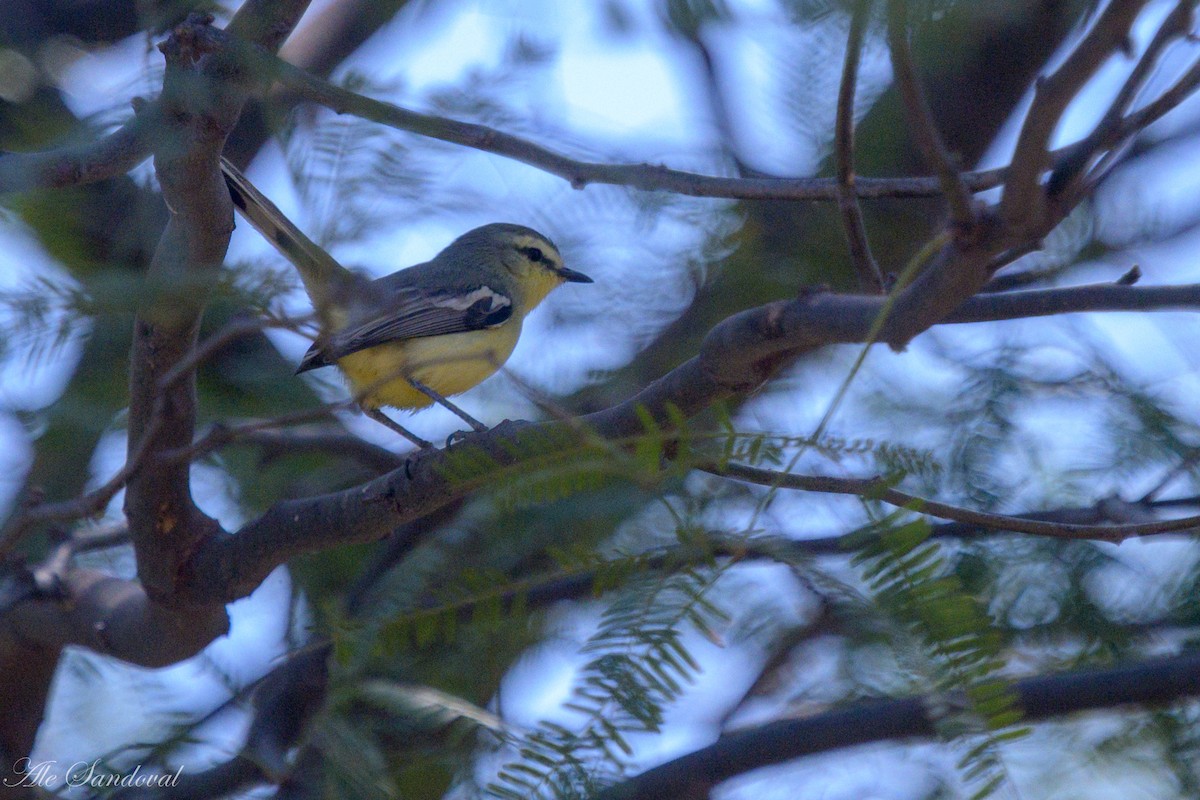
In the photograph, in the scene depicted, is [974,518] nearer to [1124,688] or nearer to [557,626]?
[1124,688]

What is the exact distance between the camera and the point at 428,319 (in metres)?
4.44

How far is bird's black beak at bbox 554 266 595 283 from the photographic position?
477 centimetres

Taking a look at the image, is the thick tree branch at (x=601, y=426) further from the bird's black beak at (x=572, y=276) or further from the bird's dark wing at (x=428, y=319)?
the bird's black beak at (x=572, y=276)

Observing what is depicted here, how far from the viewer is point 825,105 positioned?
2.91 metres

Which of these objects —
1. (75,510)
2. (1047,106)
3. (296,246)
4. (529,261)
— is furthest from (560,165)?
(529,261)

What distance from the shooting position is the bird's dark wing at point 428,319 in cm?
380

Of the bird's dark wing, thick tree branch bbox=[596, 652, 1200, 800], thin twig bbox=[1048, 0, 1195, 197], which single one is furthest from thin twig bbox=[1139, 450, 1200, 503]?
the bird's dark wing

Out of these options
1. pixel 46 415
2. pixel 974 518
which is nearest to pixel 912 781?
pixel 974 518

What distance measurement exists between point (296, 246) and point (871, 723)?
188 centimetres

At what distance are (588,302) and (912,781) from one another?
7.80 ft

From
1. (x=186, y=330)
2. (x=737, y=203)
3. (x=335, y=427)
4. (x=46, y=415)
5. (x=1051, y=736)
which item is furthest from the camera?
(x=335, y=427)

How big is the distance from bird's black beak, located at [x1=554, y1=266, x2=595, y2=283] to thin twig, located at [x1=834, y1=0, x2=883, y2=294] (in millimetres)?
2670

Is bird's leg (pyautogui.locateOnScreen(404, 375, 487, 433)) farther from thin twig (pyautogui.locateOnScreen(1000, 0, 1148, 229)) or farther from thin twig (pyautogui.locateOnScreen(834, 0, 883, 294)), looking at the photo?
thin twig (pyautogui.locateOnScreen(1000, 0, 1148, 229))

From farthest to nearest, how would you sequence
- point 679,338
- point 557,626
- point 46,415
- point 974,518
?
point 679,338, point 46,415, point 557,626, point 974,518
